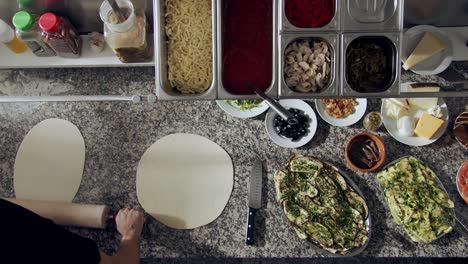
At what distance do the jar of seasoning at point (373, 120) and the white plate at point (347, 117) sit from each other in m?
0.02

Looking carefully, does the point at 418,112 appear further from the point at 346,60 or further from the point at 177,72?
the point at 177,72

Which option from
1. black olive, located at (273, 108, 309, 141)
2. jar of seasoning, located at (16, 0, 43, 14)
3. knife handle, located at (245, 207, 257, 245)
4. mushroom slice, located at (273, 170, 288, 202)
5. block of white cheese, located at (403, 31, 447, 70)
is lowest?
knife handle, located at (245, 207, 257, 245)

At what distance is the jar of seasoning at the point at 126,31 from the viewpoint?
1001mm

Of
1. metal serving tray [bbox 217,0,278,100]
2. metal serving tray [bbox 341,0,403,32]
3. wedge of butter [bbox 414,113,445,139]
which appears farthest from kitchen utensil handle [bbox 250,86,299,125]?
wedge of butter [bbox 414,113,445,139]

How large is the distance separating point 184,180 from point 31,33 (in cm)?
59

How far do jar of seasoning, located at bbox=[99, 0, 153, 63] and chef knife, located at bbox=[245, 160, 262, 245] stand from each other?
0.47 m

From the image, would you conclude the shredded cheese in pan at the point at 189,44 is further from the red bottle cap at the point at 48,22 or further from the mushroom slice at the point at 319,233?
the mushroom slice at the point at 319,233

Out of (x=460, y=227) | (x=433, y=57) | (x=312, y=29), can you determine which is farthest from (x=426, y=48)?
(x=460, y=227)

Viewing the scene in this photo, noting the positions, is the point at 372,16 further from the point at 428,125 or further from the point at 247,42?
the point at 428,125

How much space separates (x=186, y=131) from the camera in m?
1.29

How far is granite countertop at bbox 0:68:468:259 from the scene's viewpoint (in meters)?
1.24

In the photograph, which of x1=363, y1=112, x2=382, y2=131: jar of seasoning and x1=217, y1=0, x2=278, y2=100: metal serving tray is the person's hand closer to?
x1=217, y1=0, x2=278, y2=100: metal serving tray

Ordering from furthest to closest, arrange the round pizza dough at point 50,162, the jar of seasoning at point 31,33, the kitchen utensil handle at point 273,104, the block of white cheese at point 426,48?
the round pizza dough at point 50,162 < the block of white cheese at point 426,48 < the jar of seasoning at point 31,33 < the kitchen utensil handle at point 273,104

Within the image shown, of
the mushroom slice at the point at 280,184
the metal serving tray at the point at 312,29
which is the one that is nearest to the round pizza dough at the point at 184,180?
the mushroom slice at the point at 280,184
